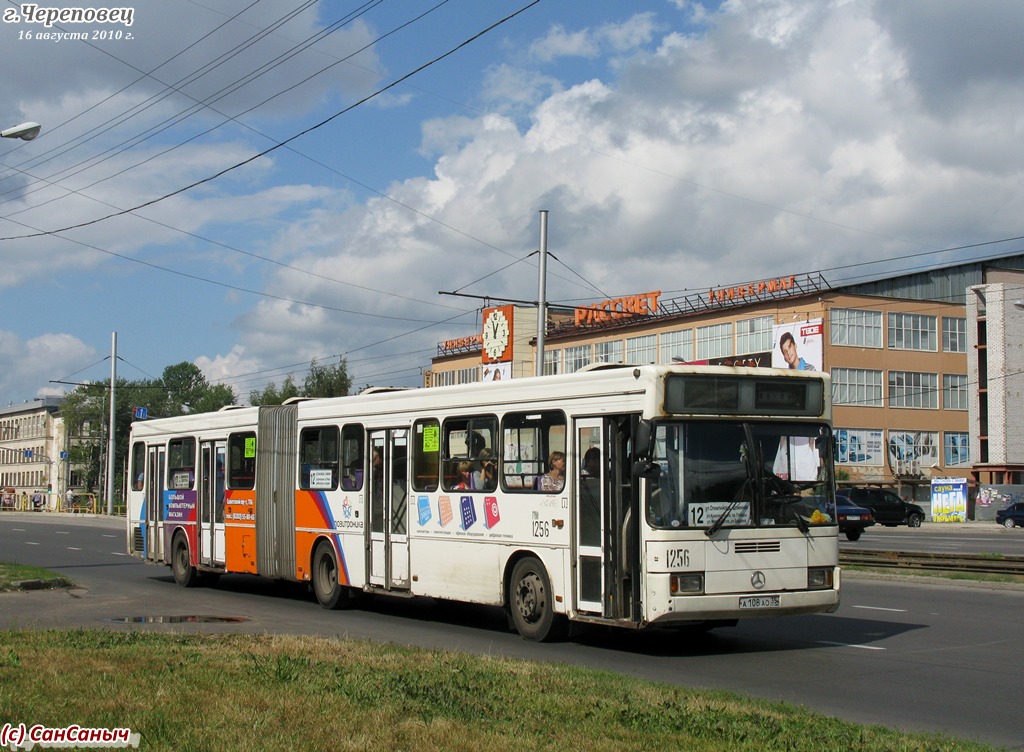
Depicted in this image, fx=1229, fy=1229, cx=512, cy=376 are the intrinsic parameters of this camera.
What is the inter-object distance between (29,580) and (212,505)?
10.3 feet

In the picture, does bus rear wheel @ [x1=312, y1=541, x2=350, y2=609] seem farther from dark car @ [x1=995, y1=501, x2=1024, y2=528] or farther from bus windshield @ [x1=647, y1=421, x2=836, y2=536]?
dark car @ [x1=995, y1=501, x2=1024, y2=528]

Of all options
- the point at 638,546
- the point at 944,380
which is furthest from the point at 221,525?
the point at 944,380

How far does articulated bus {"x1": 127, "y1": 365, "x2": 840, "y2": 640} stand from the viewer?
1229 cm

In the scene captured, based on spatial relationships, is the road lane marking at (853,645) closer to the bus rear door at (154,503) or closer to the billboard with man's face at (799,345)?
the bus rear door at (154,503)

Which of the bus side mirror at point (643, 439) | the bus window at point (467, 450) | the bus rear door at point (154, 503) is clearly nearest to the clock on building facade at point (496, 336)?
the bus rear door at point (154, 503)

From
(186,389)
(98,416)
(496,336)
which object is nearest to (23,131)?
(496,336)

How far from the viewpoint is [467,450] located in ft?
50.1

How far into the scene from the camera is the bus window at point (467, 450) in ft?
48.7

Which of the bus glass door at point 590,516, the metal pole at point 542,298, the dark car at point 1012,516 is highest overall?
the metal pole at point 542,298

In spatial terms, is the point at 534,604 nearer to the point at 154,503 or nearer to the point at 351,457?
the point at 351,457

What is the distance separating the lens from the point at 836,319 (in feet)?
261

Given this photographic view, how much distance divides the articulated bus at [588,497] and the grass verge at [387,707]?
7.00ft

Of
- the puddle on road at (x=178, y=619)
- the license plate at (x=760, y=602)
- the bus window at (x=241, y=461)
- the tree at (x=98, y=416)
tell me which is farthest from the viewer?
the tree at (x=98, y=416)

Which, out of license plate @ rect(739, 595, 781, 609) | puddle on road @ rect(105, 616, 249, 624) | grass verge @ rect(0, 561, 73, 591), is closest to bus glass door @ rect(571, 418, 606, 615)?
license plate @ rect(739, 595, 781, 609)
